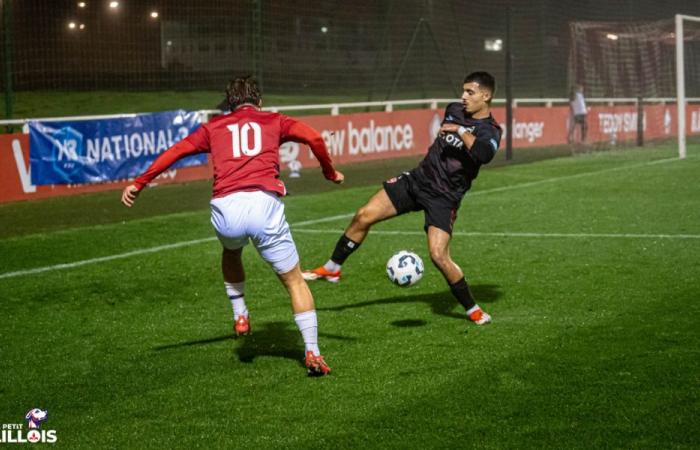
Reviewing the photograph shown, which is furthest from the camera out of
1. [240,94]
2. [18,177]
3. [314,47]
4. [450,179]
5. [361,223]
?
[314,47]

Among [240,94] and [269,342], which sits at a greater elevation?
[240,94]

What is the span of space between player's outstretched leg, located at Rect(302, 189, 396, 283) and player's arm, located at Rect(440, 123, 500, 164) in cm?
106

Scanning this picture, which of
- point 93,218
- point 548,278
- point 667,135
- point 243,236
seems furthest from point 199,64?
point 243,236

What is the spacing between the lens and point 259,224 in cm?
655

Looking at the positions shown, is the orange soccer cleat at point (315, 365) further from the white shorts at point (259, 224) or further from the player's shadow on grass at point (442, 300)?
the player's shadow on grass at point (442, 300)

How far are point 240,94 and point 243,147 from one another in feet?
1.11

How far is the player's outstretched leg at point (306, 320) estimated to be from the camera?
6551 millimetres

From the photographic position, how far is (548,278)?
9859 millimetres

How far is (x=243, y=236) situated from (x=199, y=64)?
27.5m

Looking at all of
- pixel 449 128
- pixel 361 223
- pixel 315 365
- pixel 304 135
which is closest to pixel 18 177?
pixel 361 223

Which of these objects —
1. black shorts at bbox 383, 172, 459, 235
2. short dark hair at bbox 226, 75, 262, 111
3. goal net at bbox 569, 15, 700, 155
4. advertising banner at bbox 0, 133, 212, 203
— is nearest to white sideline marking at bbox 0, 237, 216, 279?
black shorts at bbox 383, 172, 459, 235

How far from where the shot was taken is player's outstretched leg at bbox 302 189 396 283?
8.84 m

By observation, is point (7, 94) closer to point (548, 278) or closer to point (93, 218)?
point (93, 218)

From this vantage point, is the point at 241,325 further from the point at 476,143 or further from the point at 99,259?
the point at 99,259
